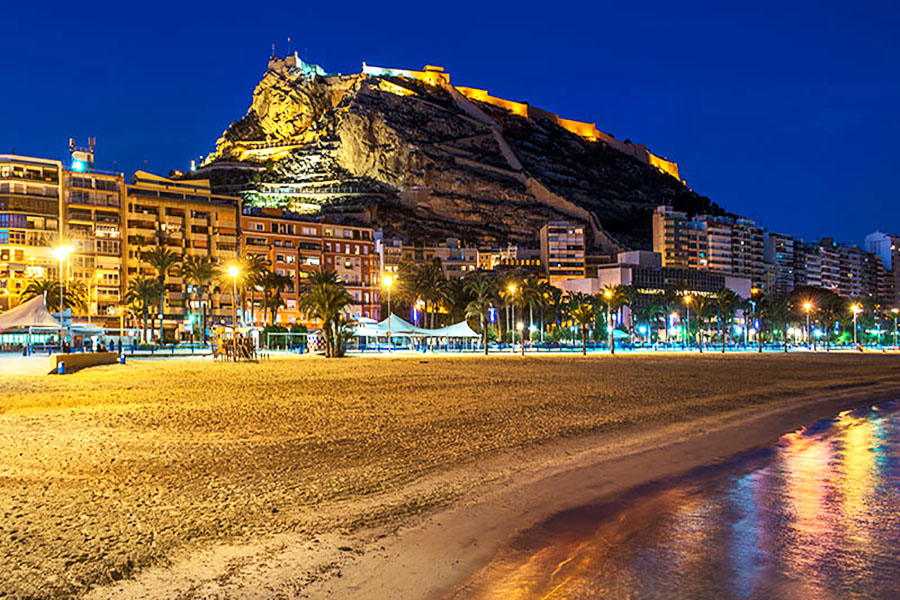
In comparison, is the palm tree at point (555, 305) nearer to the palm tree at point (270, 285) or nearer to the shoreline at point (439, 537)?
the palm tree at point (270, 285)

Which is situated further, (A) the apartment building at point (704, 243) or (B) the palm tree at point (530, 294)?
(A) the apartment building at point (704, 243)

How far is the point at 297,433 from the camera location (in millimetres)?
14781

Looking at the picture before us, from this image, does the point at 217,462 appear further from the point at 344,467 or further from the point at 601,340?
the point at 601,340

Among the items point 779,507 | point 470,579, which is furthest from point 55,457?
point 779,507

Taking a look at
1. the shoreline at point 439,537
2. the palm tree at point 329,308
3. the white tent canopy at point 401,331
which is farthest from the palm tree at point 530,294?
the shoreline at point 439,537

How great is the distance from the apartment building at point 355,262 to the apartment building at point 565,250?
194 feet

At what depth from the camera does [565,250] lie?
16950cm

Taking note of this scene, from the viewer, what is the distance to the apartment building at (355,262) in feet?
385

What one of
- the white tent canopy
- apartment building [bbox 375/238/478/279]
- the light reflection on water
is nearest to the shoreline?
the light reflection on water

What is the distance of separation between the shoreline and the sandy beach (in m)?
0.03

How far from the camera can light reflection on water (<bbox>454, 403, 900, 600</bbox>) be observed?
650 centimetres

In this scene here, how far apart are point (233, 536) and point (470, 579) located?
2.64m

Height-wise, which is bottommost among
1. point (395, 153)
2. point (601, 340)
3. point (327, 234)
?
point (601, 340)

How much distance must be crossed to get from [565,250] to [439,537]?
6469 inches
